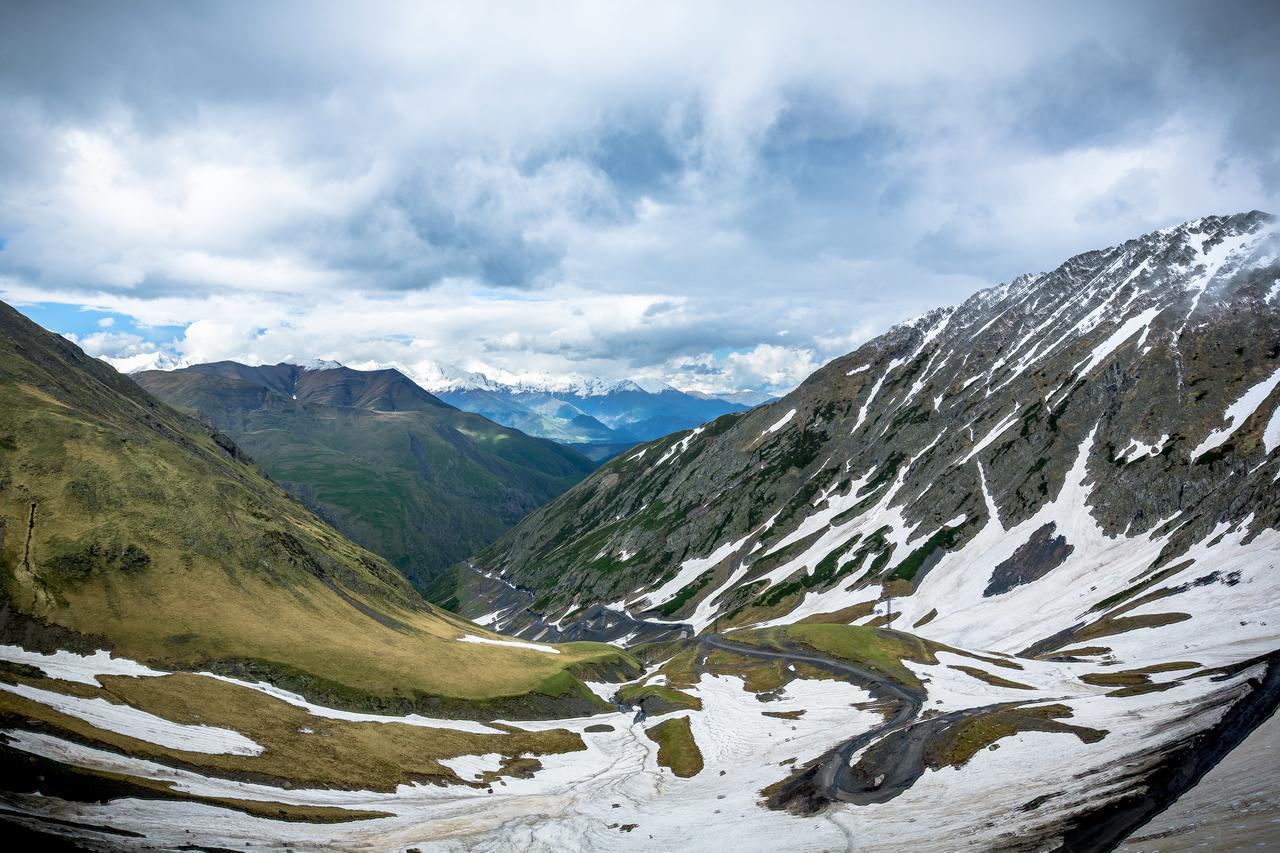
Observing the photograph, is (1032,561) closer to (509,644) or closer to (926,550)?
(926,550)

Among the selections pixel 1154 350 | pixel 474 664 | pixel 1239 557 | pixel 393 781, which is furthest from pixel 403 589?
pixel 1154 350

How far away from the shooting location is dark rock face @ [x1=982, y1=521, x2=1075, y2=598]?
16212 cm

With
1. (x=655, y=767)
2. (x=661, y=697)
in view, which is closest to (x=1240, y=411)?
(x=661, y=697)

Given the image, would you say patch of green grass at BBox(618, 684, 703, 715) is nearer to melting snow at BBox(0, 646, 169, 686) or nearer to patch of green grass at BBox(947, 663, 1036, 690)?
patch of green grass at BBox(947, 663, 1036, 690)

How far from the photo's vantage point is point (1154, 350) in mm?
190625

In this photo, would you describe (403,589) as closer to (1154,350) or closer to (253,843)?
(253,843)

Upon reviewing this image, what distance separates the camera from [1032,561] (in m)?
165

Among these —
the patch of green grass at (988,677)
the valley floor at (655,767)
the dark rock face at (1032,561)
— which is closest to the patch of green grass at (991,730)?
the valley floor at (655,767)

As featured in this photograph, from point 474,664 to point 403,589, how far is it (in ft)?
210

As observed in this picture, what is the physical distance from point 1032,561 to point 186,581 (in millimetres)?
171000

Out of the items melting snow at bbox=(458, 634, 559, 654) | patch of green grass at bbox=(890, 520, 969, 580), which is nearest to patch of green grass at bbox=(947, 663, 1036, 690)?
melting snow at bbox=(458, 634, 559, 654)

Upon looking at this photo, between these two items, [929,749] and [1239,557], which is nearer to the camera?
[929,749]

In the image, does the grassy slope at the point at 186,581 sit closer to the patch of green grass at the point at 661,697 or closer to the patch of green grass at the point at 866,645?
the patch of green grass at the point at 661,697

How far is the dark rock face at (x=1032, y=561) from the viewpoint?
162125mm
